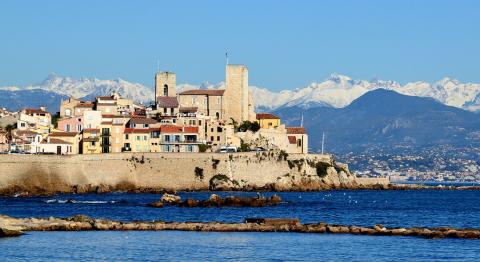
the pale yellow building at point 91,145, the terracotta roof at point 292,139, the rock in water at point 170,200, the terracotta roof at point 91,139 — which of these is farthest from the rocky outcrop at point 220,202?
the terracotta roof at point 292,139

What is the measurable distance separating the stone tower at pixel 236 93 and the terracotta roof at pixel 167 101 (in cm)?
512

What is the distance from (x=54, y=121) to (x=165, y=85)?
12094 mm

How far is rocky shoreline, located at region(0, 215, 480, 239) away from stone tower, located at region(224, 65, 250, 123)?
64252 mm

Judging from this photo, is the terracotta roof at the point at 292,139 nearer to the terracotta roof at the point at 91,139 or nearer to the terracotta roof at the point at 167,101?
the terracotta roof at the point at 167,101

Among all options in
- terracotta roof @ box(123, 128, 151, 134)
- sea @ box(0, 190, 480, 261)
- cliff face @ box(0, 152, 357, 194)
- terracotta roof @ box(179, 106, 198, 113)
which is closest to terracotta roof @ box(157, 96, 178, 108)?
terracotta roof @ box(179, 106, 198, 113)

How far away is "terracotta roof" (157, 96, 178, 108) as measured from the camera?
12975cm

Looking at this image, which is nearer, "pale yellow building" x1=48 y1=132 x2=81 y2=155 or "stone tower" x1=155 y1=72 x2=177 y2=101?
"pale yellow building" x1=48 y1=132 x2=81 y2=155

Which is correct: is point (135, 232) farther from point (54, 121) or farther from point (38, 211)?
point (54, 121)

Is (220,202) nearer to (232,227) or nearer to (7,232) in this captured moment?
(232,227)

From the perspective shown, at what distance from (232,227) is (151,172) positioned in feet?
146

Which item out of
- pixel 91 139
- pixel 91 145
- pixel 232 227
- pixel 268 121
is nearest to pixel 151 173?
pixel 91 145

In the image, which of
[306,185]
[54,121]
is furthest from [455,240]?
[54,121]

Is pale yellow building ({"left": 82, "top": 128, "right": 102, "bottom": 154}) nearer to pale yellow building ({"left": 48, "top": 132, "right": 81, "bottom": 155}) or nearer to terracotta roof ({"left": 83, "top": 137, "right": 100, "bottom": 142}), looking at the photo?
terracotta roof ({"left": 83, "top": 137, "right": 100, "bottom": 142})

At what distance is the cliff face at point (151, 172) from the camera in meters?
103
